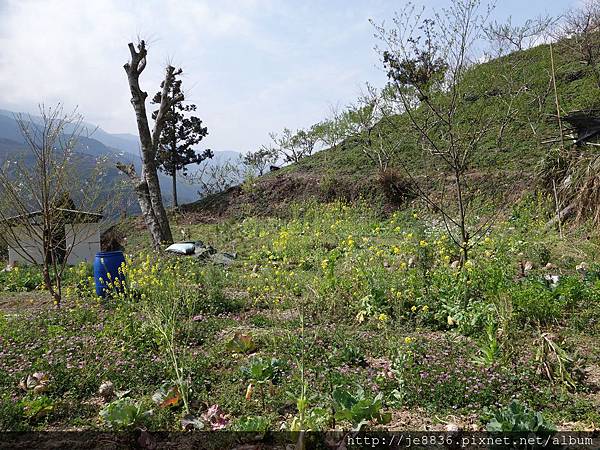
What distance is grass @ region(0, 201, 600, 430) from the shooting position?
2.60 meters

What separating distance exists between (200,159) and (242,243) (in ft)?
34.9

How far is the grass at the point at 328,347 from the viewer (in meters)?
2.60

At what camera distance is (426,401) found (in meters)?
2.61

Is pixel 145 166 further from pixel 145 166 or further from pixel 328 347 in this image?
pixel 328 347

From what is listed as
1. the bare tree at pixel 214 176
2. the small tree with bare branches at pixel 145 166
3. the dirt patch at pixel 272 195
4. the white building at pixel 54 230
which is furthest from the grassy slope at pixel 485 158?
the white building at pixel 54 230

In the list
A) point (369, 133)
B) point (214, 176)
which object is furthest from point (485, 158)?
point (214, 176)

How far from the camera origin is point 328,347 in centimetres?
348

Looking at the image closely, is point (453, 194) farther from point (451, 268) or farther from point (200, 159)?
point (200, 159)

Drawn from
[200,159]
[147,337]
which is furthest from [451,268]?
[200,159]

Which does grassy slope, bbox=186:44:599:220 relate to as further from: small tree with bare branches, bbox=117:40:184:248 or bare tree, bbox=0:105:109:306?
bare tree, bbox=0:105:109:306

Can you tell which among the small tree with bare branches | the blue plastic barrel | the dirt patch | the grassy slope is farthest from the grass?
the dirt patch

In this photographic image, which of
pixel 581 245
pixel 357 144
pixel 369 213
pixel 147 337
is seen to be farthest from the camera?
pixel 357 144

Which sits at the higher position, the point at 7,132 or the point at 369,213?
the point at 7,132

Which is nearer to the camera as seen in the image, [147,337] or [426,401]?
[426,401]
